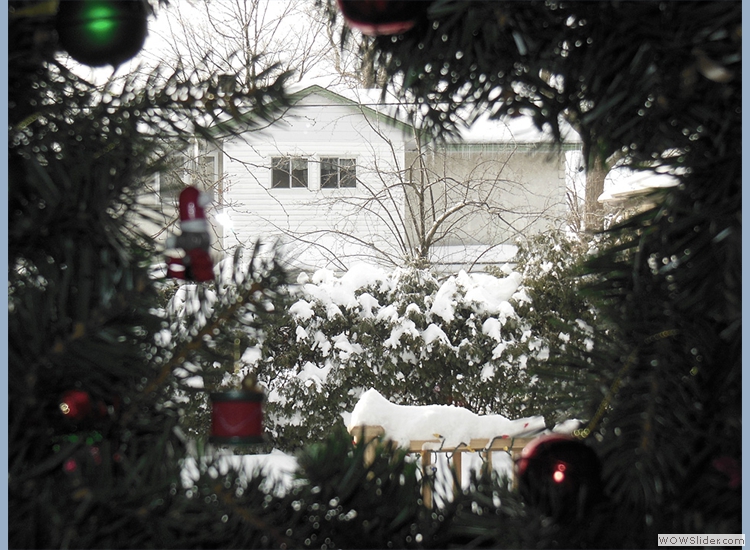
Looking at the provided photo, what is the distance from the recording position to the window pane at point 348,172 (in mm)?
6338

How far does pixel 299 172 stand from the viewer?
268 inches

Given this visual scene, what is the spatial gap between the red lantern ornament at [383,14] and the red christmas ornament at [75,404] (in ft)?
0.90

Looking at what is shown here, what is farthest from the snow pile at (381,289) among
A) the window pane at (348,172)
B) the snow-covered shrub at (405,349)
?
the window pane at (348,172)

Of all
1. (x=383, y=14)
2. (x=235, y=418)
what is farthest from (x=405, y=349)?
(x=383, y=14)

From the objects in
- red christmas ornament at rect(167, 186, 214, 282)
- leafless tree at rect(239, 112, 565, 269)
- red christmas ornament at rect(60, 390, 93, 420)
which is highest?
leafless tree at rect(239, 112, 565, 269)

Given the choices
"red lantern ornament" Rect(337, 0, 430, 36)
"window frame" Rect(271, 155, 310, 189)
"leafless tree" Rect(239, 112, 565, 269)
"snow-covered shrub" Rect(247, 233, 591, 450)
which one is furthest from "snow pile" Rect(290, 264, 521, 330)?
"red lantern ornament" Rect(337, 0, 430, 36)

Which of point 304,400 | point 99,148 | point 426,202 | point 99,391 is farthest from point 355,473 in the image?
point 426,202

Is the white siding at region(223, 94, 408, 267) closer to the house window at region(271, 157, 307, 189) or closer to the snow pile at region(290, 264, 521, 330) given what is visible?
the house window at region(271, 157, 307, 189)

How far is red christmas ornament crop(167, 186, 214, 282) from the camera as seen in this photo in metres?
A: 0.47

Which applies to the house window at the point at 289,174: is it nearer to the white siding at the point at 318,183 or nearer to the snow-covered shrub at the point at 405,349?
the white siding at the point at 318,183

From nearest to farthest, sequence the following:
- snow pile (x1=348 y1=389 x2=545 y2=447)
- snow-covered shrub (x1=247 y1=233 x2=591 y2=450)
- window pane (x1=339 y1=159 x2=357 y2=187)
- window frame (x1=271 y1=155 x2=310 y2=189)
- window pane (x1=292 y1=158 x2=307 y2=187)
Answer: snow pile (x1=348 y1=389 x2=545 y2=447)
snow-covered shrub (x1=247 y1=233 x2=591 y2=450)
window pane (x1=339 y1=159 x2=357 y2=187)
window frame (x1=271 y1=155 x2=310 y2=189)
window pane (x1=292 y1=158 x2=307 y2=187)

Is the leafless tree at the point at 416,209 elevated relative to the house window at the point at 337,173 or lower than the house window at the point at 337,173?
lower

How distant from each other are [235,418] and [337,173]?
19.6ft

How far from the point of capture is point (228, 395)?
1.57ft
